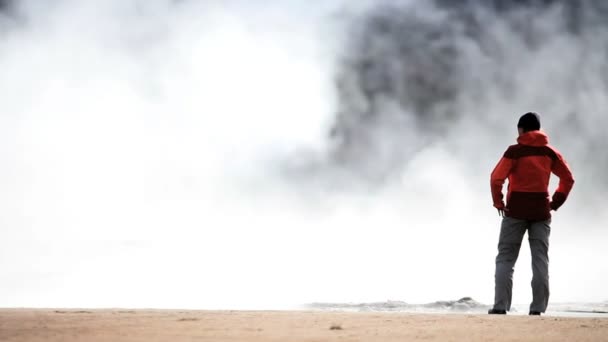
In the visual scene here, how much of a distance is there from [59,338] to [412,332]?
60.7 inches

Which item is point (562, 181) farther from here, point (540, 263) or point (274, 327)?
point (274, 327)

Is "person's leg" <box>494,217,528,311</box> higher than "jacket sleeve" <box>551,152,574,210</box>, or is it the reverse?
"jacket sleeve" <box>551,152,574,210</box>

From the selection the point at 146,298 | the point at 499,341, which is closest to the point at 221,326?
the point at 499,341

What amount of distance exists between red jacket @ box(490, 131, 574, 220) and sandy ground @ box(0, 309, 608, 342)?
1.47 m

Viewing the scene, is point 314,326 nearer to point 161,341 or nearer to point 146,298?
point 161,341

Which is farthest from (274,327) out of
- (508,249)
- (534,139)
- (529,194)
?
(534,139)

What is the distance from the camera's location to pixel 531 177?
527cm

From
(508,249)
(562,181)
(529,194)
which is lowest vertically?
(508,249)

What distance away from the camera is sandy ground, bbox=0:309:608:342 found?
9.50 ft

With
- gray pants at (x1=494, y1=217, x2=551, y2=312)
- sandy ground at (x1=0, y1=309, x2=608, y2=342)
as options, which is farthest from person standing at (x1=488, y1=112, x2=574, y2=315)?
sandy ground at (x1=0, y1=309, x2=608, y2=342)

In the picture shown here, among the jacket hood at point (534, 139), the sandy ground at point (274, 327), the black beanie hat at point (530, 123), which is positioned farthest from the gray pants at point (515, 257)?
the sandy ground at point (274, 327)

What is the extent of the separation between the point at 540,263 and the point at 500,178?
71 centimetres

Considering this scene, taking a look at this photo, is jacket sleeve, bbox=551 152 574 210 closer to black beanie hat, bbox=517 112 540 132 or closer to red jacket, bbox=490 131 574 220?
red jacket, bbox=490 131 574 220

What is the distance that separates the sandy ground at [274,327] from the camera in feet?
9.50
